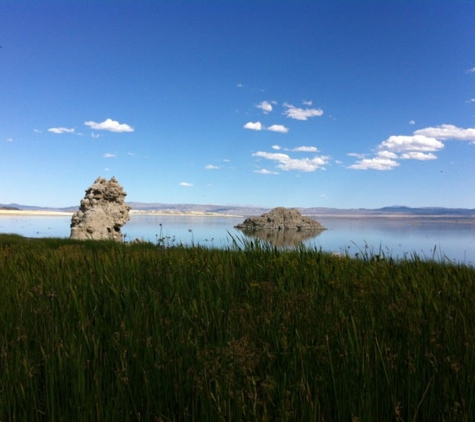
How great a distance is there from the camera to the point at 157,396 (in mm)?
2514

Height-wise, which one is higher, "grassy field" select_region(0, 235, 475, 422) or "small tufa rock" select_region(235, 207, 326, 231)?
"small tufa rock" select_region(235, 207, 326, 231)

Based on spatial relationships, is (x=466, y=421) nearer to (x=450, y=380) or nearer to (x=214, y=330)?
(x=450, y=380)

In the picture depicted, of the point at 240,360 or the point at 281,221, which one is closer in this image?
the point at 240,360

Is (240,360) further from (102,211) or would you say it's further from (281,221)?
(281,221)

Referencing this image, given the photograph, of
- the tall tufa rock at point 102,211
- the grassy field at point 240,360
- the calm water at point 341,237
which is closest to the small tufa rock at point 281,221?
the calm water at point 341,237

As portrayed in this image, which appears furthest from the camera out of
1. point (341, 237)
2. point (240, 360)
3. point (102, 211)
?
point (341, 237)

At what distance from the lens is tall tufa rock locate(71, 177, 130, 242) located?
2066 cm

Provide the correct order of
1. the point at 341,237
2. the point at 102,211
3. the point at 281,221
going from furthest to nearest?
1. the point at 281,221
2. the point at 341,237
3. the point at 102,211

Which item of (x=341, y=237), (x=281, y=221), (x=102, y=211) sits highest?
(x=102, y=211)

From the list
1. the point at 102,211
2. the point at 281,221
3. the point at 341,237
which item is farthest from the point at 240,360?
the point at 281,221

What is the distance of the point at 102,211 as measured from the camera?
69.7ft

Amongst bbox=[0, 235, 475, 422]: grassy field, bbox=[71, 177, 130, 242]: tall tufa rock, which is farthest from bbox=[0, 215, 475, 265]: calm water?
bbox=[0, 235, 475, 422]: grassy field

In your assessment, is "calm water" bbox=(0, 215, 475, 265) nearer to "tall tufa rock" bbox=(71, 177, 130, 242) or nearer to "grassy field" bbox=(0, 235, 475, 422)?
"tall tufa rock" bbox=(71, 177, 130, 242)

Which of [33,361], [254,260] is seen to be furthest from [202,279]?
[33,361]
